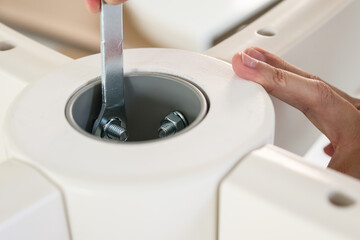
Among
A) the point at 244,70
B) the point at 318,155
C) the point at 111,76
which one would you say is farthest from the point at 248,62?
the point at 318,155

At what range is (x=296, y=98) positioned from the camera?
50 cm

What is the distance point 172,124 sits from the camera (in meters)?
0.46

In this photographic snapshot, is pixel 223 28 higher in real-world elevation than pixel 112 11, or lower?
lower

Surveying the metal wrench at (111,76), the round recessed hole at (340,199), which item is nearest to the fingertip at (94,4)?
the metal wrench at (111,76)

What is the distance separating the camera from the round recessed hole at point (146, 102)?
17.8 inches

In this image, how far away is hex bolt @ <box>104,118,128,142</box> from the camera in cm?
46

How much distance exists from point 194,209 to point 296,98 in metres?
0.19

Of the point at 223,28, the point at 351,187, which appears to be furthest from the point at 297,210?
the point at 223,28

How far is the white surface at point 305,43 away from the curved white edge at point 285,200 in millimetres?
175

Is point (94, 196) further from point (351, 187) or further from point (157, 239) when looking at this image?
point (351, 187)

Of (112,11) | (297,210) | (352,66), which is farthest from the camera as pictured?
(352,66)

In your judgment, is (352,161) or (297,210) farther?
(352,161)

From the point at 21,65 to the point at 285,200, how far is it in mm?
321

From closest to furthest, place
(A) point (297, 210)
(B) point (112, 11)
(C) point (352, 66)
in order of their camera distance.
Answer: (A) point (297, 210) < (B) point (112, 11) < (C) point (352, 66)
